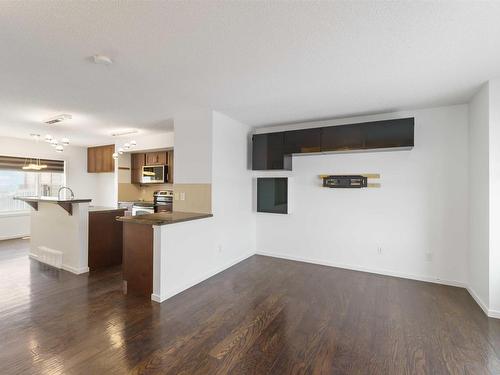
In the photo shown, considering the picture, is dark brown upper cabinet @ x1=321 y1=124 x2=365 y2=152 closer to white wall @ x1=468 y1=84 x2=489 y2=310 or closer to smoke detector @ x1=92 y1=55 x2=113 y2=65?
white wall @ x1=468 y1=84 x2=489 y2=310

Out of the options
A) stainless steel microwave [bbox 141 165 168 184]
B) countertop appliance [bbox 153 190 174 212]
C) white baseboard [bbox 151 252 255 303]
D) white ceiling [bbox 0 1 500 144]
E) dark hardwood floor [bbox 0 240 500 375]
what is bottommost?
dark hardwood floor [bbox 0 240 500 375]

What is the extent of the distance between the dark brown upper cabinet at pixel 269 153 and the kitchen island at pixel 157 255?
170 cm

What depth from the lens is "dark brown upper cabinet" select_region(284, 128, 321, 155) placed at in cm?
399

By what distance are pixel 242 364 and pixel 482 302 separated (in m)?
2.80

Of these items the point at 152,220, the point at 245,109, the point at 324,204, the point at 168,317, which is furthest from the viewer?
the point at 324,204

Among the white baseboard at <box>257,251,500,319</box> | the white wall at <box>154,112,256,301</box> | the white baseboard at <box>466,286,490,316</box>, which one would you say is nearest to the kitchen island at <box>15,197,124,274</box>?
the white wall at <box>154,112,256,301</box>

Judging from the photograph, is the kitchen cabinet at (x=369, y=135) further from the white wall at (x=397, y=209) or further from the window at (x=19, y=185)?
the window at (x=19, y=185)

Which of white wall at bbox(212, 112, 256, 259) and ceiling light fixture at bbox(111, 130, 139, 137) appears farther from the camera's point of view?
ceiling light fixture at bbox(111, 130, 139, 137)

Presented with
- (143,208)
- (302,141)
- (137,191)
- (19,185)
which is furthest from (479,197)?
(19,185)

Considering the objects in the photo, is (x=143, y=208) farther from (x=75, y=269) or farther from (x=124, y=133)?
(x=75, y=269)

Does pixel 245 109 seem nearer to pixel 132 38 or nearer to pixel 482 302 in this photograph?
pixel 132 38

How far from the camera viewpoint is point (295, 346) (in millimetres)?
2098

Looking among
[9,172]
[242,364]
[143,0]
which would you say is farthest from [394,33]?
[9,172]

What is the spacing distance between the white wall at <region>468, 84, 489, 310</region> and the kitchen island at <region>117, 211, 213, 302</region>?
3.42 meters
